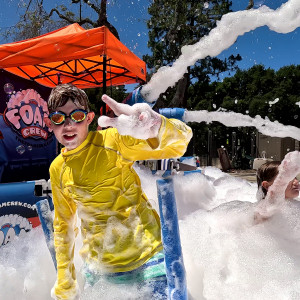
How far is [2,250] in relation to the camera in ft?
10.8

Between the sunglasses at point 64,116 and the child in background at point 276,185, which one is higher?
the sunglasses at point 64,116

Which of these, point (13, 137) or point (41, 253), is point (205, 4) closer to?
point (13, 137)

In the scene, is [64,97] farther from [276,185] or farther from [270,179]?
[270,179]

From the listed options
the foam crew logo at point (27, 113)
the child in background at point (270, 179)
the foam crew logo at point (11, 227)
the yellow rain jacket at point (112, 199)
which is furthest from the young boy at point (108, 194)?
the foam crew logo at point (27, 113)

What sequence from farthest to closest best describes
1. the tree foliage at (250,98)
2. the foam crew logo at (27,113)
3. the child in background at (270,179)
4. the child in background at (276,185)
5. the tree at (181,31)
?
1. the tree foliage at (250,98)
2. the tree at (181,31)
3. the foam crew logo at (27,113)
4. the child in background at (270,179)
5. the child in background at (276,185)

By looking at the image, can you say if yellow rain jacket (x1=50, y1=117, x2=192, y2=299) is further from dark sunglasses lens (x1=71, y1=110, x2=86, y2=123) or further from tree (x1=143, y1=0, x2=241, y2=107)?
tree (x1=143, y1=0, x2=241, y2=107)

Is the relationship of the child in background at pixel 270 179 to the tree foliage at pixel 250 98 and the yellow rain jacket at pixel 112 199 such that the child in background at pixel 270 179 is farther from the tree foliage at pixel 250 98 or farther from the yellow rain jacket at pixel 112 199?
the tree foliage at pixel 250 98

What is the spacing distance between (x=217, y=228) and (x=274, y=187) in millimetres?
782

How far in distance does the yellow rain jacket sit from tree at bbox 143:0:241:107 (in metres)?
8.87

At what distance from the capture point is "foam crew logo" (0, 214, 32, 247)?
3.32 metres

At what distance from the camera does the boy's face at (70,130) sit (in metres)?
1.60

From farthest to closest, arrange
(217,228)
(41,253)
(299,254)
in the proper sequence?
(41,253) < (217,228) < (299,254)

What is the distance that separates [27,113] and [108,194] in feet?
12.9

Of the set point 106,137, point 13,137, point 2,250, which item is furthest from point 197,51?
point 13,137
